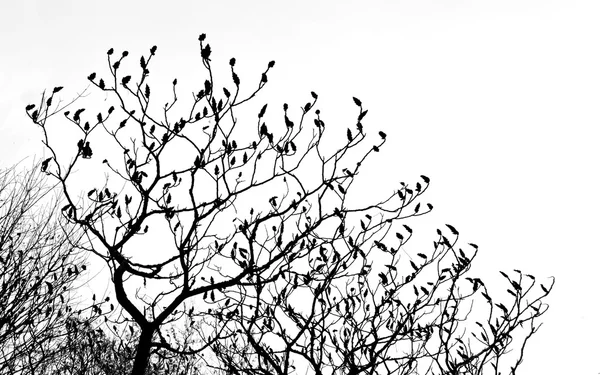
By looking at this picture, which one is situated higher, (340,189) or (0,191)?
(0,191)

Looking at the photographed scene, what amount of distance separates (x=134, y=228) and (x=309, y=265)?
1.72 m

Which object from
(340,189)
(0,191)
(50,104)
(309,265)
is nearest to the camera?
(50,104)

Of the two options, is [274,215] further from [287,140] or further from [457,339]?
[457,339]

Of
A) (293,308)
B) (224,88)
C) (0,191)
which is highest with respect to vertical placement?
(0,191)

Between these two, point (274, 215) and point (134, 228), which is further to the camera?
point (274, 215)

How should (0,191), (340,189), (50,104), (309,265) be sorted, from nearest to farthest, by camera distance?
(50,104) → (340,189) → (309,265) → (0,191)

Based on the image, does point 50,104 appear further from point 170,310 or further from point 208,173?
point 170,310

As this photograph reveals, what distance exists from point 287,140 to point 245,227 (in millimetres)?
939

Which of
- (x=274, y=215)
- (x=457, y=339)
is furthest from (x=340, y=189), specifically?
(x=457, y=339)

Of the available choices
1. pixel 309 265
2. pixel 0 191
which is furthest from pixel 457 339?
pixel 0 191

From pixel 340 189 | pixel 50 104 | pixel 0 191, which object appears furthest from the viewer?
pixel 0 191

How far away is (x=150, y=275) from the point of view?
15.5 ft

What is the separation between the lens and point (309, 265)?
18.1ft

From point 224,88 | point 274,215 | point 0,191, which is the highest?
point 0,191
